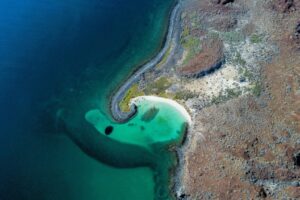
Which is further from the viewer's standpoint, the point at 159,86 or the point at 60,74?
the point at 60,74

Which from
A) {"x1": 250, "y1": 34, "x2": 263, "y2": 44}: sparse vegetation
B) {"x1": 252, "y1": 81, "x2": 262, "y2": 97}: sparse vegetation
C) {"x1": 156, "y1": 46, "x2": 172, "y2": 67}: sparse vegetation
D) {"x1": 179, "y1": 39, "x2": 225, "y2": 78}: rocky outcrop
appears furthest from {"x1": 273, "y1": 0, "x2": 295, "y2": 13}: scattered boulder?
{"x1": 156, "y1": 46, "x2": 172, "y2": 67}: sparse vegetation

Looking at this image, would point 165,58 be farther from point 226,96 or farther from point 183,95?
point 226,96

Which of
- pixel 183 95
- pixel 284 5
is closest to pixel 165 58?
pixel 183 95

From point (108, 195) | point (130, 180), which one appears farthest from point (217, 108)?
point (108, 195)

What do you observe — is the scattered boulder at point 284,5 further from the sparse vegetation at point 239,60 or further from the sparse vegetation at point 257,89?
the sparse vegetation at point 257,89

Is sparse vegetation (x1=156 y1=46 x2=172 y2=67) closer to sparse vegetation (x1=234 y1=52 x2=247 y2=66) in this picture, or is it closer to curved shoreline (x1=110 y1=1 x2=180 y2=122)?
curved shoreline (x1=110 y1=1 x2=180 y2=122)

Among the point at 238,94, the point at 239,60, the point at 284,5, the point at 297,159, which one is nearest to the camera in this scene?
the point at 297,159
